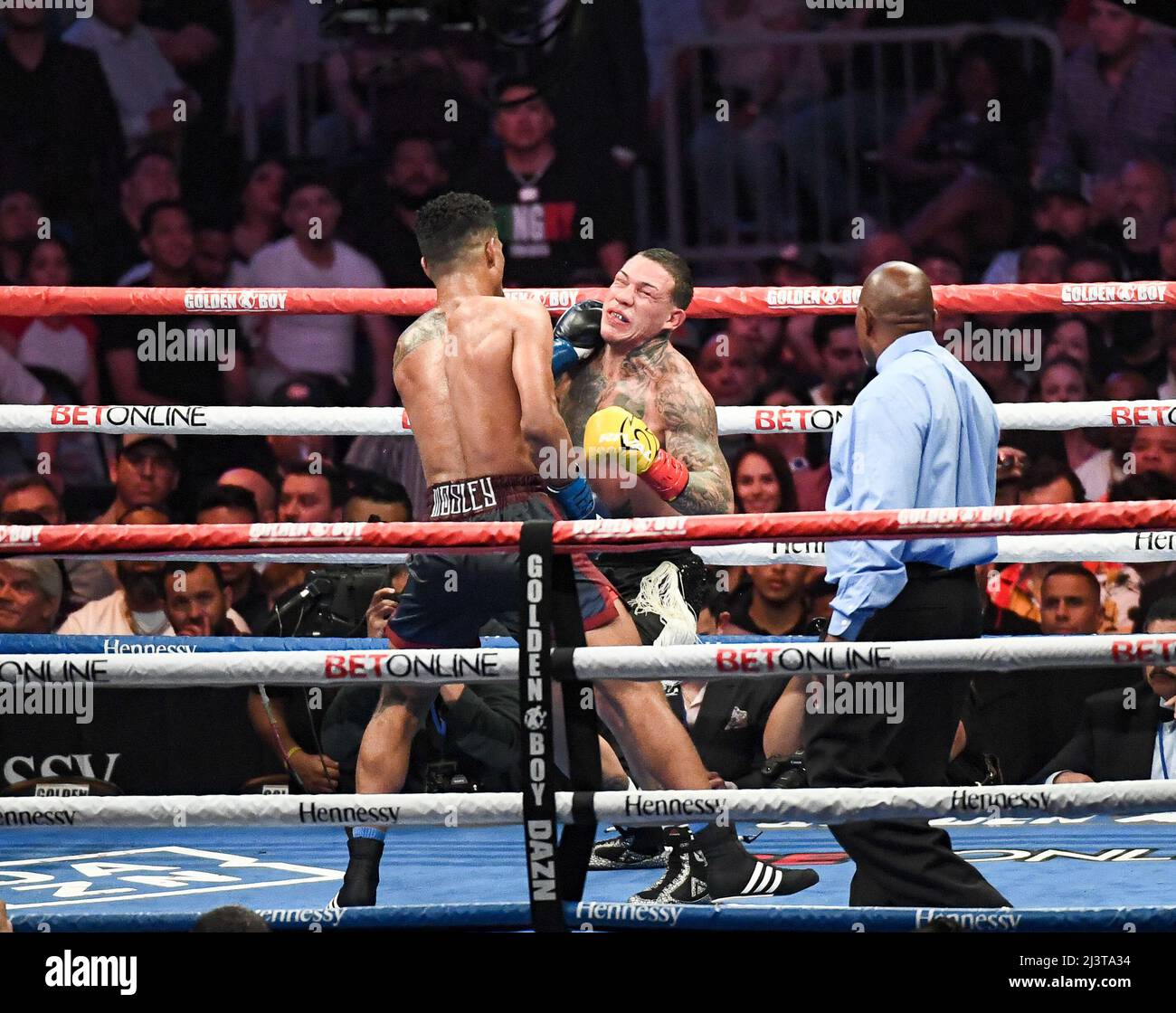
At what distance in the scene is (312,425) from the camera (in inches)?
155

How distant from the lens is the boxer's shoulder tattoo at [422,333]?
372cm

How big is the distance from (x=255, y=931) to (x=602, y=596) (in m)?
1.17

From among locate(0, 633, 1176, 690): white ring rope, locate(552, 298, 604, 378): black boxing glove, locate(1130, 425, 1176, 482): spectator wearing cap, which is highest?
locate(552, 298, 604, 378): black boxing glove

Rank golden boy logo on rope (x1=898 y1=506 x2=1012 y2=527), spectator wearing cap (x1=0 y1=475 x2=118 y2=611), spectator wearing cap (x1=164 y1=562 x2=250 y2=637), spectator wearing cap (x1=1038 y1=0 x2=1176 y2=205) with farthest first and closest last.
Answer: spectator wearing cap (x1=1038 y1=0 x2=1176 y2=205)
spectator wearing cap (x1=0 y1=475 x2=118 y2=611)
spectator wearing cap (x1=164 y1=562 x2=250 y2=637)
golden boy logo on rope (x1=898 y1=506 x2=1012 y2=527)

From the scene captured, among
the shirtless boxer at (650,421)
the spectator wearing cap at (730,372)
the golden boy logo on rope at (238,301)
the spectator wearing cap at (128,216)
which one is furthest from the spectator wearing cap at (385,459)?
the shirtless boxer at (650,421)

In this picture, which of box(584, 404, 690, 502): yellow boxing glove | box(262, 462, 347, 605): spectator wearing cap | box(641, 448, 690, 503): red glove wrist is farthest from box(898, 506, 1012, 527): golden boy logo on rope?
box(262, 462, 347, 605): spectator wearing cap

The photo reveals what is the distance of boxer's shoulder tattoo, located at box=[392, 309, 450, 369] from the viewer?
3723 mm

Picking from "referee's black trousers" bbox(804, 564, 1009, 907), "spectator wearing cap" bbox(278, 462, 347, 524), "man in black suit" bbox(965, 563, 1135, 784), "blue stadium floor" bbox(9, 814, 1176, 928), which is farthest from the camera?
"spectator wearing cap" bbox(278, 462, 347, 524)

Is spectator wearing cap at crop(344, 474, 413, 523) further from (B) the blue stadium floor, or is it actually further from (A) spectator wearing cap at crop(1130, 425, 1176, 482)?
(A) spectator wearing cap at crop(1130, 425, 1176, 482)

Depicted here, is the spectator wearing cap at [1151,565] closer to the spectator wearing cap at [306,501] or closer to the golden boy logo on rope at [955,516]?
the spectator wearing cap at [306,501]

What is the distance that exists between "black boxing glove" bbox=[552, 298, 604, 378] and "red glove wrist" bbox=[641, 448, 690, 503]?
1.30ft

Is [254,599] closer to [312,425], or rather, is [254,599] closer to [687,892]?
[312,425]

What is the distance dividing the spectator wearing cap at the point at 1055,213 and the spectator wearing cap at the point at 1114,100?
57 millimetres

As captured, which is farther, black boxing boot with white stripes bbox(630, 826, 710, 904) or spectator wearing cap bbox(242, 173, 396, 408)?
spectator wearing cap bbox(242, 173, 396, 408)
